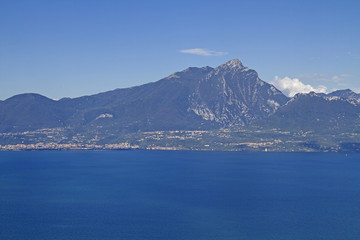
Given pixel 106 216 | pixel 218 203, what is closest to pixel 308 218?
pixel 218 203

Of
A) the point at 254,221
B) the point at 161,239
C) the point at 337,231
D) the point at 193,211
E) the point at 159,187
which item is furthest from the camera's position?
the point at 159,187

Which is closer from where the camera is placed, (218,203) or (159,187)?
(218,203)

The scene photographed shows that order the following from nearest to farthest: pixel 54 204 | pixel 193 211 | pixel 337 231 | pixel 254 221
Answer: pixel 337 231 → pixel 254 221 → pixel 193 211 → pixel 54 204

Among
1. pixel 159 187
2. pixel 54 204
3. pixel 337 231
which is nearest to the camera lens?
pixel 337 231

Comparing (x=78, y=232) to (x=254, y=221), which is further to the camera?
(x=254, y=221)

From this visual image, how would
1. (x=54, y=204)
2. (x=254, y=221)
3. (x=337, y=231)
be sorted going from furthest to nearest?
(x=54, y=204), (x=254, y=221), (x=337, y=231)

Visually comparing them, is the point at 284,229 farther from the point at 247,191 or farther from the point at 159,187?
the point at 159,187

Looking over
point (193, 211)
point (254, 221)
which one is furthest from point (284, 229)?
point (193, 211)

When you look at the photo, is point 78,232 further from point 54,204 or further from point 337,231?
point 337,231
